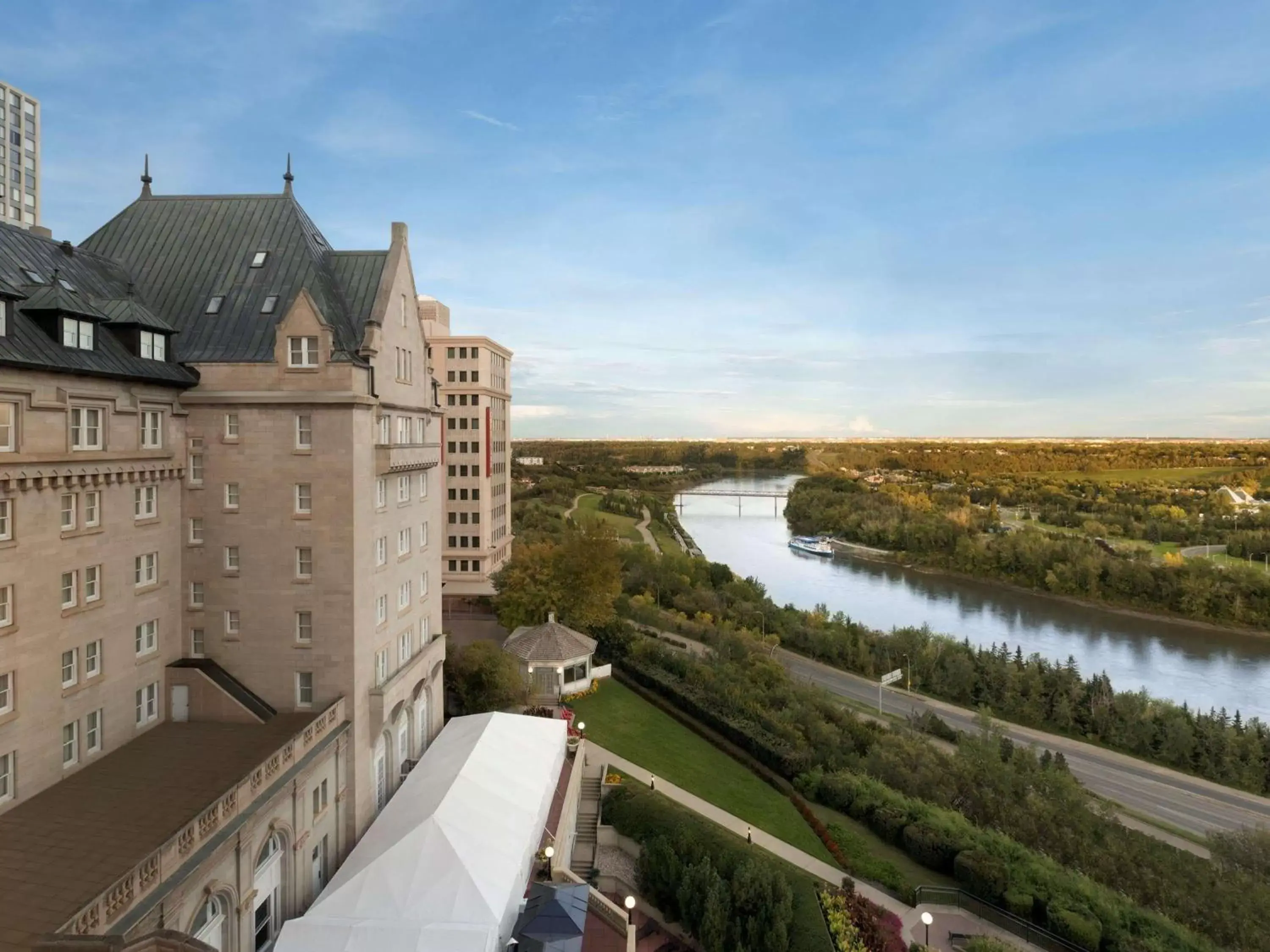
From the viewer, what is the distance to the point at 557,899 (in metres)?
20.2

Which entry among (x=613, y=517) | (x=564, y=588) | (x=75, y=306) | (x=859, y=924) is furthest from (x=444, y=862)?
(x=613, y=517)

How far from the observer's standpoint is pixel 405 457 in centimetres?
2695

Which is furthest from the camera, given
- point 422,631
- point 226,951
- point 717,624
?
point 717,624

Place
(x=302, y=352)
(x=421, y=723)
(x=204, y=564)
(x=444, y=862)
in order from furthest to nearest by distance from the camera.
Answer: (x=421, y=723) < (x=204, y=564) < (x=302, y=352) < (x=444, y=862)

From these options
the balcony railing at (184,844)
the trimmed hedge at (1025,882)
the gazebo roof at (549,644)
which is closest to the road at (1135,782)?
the trimmed hedge at (1025,882)

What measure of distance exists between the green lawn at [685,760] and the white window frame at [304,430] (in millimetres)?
20315

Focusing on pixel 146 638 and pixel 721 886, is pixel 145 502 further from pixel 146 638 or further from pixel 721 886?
pixel 721 886

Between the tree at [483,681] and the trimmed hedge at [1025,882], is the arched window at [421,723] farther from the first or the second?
the trimmed hedge at [1025,882]

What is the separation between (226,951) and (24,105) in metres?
102

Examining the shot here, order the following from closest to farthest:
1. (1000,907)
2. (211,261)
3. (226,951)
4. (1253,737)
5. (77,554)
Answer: (226,951), (77,554), (1000,907), (211,261), (1253,737)

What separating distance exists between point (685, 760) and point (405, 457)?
1923 centimetres

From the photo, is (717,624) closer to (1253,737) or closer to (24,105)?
(1253,737)

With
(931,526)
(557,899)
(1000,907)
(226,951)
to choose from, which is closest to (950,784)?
(1000,907)

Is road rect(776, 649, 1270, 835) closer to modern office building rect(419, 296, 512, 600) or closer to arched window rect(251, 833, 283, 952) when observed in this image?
modern office building rect(419, 296, 512, 600)
